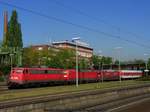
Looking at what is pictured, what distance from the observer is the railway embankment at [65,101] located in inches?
894

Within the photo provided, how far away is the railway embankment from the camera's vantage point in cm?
2270

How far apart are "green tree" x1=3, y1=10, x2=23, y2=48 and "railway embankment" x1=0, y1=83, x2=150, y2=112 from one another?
7041cm

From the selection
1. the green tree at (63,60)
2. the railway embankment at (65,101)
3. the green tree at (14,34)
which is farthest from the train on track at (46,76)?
the green tree at (14,34)

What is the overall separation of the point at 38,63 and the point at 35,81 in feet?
175

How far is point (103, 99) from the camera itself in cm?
3600

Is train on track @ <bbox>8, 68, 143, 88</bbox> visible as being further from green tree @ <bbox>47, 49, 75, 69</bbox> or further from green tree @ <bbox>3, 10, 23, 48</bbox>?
green tree @ <bbox>3, 10, 23, 48</bbox>

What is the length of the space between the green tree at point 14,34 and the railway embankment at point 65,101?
70.4m

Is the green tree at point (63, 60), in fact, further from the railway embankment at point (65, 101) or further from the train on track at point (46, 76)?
the railway embankment at point (65, 101)

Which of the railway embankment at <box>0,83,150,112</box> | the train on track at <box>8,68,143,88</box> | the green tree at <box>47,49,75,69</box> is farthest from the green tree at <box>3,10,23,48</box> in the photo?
the railway embankment at <box>0,83,150,112</box>

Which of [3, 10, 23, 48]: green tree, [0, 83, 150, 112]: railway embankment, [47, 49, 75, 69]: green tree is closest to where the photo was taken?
[0, 83, 150, 112]: railway embankment

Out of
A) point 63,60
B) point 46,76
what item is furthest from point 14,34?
point 46,76

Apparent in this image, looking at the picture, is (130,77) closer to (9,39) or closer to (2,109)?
(9,39)

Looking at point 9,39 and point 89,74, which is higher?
point 9,39

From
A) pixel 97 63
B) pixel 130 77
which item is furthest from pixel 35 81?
pixel 97 63
